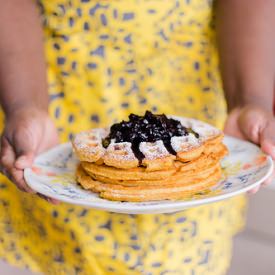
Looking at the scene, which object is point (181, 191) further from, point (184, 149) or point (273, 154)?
point (273, 154)

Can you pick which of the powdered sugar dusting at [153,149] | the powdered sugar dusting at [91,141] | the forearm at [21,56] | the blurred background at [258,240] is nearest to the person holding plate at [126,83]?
the forearm at [21,56]

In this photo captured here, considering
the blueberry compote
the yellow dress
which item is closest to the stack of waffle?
the blueberry compote

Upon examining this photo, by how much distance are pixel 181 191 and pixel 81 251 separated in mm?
411

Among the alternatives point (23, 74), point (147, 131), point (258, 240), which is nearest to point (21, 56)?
point (23, 74)

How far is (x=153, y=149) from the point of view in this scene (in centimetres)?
101

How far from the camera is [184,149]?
1.01 m

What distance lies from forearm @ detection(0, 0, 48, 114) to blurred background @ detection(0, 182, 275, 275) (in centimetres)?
102

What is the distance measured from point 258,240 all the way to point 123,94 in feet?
3.38

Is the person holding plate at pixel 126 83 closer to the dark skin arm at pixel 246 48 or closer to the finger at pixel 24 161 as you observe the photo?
the dark skin arm at pixel 246 48

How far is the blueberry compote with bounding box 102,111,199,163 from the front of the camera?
3.42 ft

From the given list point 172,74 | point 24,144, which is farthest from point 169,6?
point 24,144

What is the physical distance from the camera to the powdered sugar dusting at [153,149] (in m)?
0.99

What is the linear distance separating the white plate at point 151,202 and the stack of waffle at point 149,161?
0.02m

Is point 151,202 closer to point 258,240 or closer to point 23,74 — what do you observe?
point 23,74
